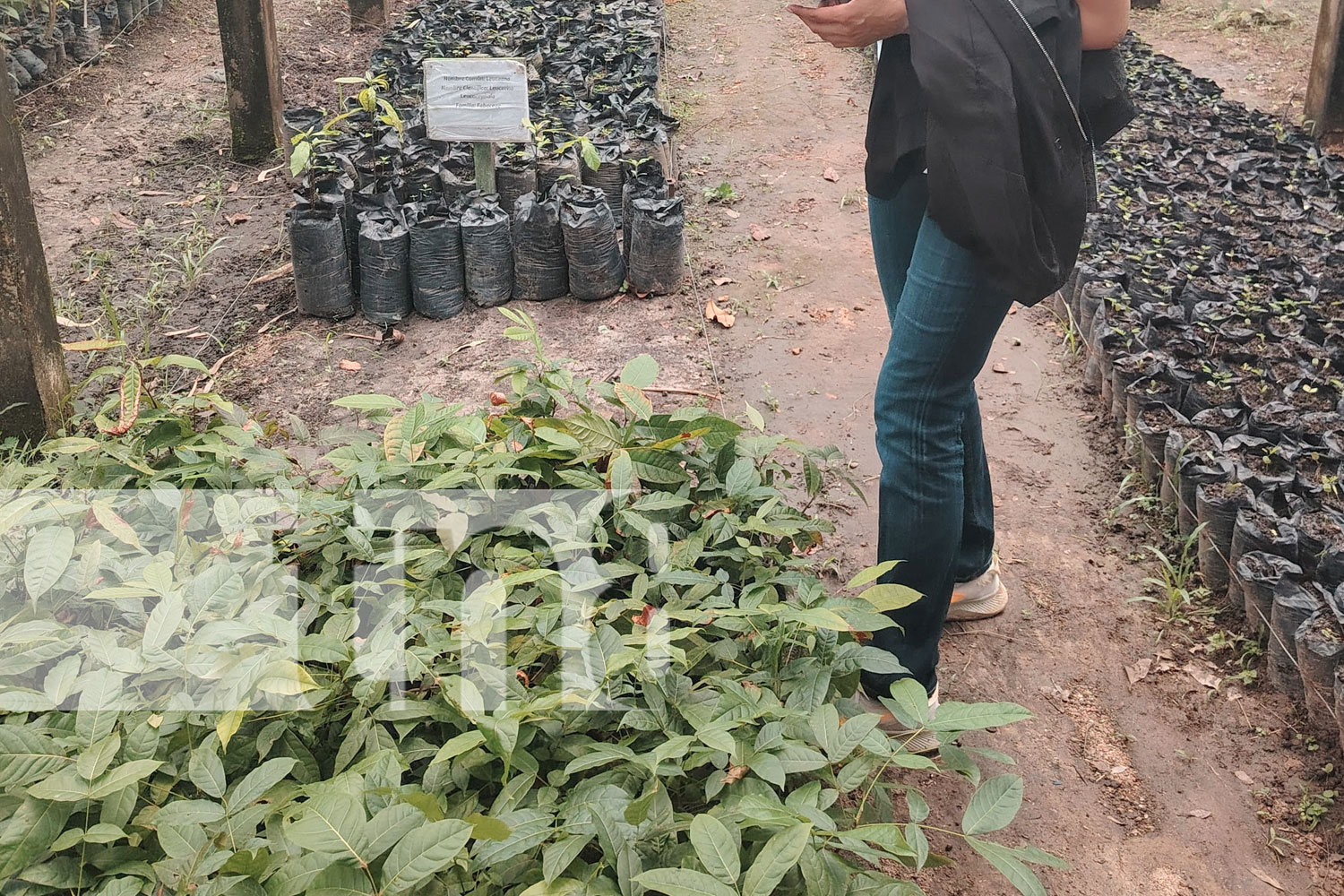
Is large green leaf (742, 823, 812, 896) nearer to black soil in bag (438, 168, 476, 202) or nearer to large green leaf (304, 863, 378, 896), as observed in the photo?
large green leaf (304, 863, 378, 896)

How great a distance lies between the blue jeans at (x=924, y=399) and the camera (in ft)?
6.19

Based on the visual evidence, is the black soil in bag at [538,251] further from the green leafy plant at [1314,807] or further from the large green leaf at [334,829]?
the large green leaf at [334,829]

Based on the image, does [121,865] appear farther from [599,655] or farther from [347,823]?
[599,655]

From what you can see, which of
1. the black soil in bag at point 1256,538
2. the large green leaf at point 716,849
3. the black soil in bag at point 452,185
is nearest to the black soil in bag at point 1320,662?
the black soil in bag at point 1256,538

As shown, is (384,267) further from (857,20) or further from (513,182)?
(857,20)

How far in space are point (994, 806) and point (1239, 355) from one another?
2.79 meters

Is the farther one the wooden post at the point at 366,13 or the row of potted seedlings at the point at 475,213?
the wooden post at the point at 366,13

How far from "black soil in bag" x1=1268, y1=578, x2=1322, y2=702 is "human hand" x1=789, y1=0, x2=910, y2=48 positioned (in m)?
1.65

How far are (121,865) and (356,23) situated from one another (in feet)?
27.1

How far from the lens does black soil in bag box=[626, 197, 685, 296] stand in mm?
4277

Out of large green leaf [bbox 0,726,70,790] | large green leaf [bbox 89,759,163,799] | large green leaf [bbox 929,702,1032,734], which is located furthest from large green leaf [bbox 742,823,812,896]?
large green leaf [bbox 0,726,70,790]

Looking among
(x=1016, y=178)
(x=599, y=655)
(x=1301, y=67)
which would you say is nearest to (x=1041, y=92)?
(x=1016, y=178)

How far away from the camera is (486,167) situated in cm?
462

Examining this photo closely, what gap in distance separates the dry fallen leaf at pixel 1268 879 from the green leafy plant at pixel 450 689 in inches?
33.6
